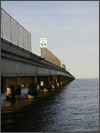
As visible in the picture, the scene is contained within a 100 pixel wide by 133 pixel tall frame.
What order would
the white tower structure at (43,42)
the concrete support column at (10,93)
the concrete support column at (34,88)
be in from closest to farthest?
1. the concrete support column at (10,93)
2. the white tower structure at (43,42)
3. the concrete support column at (34,88)

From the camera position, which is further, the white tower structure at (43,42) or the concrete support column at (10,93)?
the white tower structure at (43,42)

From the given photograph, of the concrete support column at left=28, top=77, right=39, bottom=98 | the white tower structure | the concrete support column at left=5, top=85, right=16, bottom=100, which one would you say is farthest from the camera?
the concrete support column at left=28, top=77, right=39, bottom=98

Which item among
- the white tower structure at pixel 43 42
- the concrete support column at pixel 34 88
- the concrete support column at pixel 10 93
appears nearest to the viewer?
the concrete support column at pixel 10 93

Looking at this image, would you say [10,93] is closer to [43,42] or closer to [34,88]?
[34,88]

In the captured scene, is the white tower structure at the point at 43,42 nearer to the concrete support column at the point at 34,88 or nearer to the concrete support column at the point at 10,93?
the concrete support column at the point at 34,88

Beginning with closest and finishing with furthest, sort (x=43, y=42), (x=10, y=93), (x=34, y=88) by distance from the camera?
(x=10, y=93), (x=34, y=88), (x=43, y=42)

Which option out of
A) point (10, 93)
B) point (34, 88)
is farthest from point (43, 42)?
point (10, 93)

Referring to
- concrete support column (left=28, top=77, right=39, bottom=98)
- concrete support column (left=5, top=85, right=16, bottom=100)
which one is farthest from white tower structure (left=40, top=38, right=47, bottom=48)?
concrete support column (left=5, top=85, right=16, bottom=100)

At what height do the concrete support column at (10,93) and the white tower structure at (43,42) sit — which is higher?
the white tower structure at (43,42)

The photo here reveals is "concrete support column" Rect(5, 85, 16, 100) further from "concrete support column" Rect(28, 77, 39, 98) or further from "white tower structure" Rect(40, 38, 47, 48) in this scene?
"white tower structure" Rect(40, 38, 47, 48)

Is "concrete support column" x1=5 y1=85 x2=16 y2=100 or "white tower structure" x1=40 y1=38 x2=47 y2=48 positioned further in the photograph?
"white tower structure" x1=40 y1=38 x2=47 y2=48

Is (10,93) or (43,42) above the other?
(43,42)

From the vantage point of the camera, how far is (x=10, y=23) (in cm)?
4009

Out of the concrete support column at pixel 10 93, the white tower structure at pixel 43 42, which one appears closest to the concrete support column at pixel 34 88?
the white tower structure at pixel 43 42
